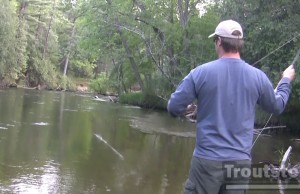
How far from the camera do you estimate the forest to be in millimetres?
16094

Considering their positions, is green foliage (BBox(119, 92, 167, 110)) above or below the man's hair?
below

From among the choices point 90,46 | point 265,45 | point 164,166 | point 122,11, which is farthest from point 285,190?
point 90,46

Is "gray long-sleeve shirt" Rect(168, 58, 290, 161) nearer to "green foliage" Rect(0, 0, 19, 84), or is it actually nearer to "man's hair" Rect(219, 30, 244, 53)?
"man's hair" Rect(219, 30, 244, 53)

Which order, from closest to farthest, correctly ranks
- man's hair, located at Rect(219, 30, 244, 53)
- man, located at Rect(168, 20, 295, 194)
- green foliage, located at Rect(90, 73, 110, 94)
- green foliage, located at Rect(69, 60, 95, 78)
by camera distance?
1. man, located at Rect(168, 20, 295, 194)
2. man's hair, located at Rect(219, 30, 244, 53)
3. green foliage, located at Rect(90, 73, 110, 94)
4. green foliage, located at Rect(69, 60, 95, 78)

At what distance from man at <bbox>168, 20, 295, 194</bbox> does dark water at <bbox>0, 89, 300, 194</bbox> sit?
4669 millimetres

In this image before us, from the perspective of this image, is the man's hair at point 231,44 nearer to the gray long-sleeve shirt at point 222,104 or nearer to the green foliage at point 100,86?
the gray long-sleeve shirt at point 222,104

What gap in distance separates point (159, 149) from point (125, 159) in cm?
217

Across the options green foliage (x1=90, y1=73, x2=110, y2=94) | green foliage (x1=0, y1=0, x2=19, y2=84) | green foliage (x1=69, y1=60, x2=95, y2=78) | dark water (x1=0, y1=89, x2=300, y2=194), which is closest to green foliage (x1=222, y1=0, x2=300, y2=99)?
dark water (x1=0, y1=89, x2=300, y2=194)

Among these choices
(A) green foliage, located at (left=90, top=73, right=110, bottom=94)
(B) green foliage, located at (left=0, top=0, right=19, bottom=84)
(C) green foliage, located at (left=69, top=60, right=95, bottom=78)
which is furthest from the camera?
(C) green foliage, located at (left=69, top=60, right=95, bottom=78)

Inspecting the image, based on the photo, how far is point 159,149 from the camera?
40.5 feet

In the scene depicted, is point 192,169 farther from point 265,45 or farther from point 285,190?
point 265,45

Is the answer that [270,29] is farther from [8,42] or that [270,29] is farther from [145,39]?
[8,42]

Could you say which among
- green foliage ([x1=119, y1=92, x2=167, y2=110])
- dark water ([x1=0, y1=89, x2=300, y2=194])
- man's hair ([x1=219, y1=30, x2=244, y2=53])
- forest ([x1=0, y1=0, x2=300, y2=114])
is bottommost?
dark water ([x1=0, y1=89, x2=300, y2=194])

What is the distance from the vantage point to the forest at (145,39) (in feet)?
52.8
